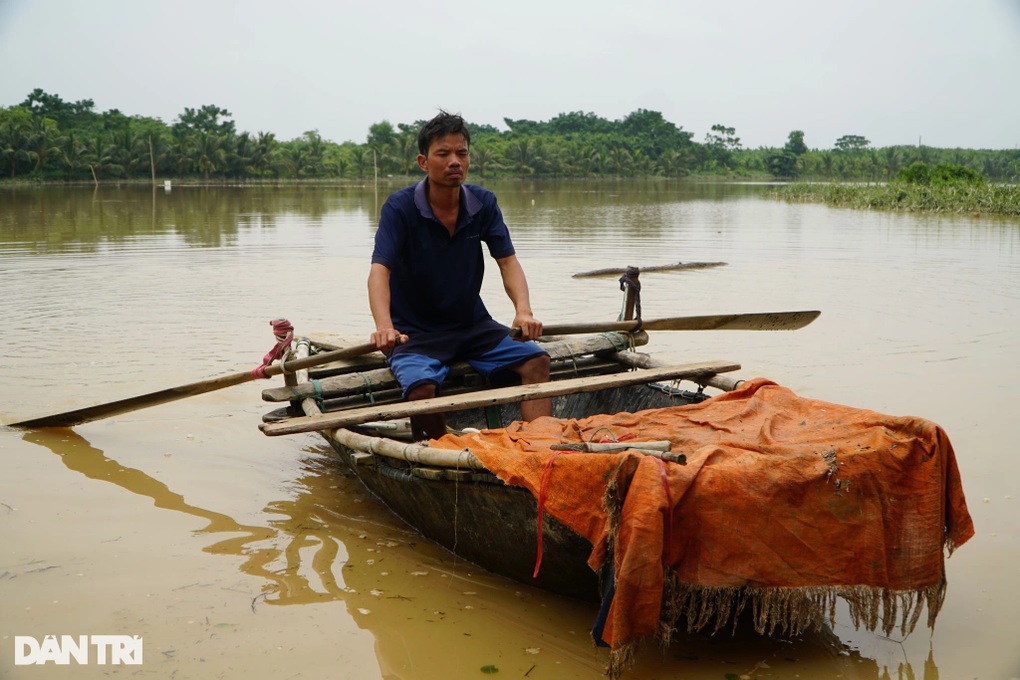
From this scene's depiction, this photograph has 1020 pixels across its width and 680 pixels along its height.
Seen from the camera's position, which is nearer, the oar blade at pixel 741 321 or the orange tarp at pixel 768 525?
the orange tarp at pixel 768 525

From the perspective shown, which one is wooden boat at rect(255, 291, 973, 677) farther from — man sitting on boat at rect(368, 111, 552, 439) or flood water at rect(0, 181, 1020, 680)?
man sitting on boat at rect(368, 111, 552, 439)

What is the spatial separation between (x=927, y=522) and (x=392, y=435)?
2182mm

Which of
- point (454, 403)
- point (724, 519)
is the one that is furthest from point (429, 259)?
point (724, 519)

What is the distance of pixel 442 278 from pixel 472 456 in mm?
1256

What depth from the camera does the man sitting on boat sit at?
3.49 m

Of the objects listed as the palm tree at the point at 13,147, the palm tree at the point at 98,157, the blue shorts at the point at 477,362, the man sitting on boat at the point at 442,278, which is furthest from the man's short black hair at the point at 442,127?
the palm tree at the point at 98,157

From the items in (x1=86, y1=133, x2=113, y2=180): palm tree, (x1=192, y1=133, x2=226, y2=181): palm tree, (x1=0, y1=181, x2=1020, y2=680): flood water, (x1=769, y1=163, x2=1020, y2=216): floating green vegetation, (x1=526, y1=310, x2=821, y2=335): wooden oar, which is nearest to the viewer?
(x1=0, y1=181, x2=1020, y2=680): flood water

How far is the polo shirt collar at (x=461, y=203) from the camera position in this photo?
3.58m

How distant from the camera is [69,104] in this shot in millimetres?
51125

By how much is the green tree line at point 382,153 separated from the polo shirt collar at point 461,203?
26463mm

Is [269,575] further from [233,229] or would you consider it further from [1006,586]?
[233,229]

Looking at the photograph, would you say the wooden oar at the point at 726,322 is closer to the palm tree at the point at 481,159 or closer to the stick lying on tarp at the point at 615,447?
the stick lying on tarp at the point at 615,447

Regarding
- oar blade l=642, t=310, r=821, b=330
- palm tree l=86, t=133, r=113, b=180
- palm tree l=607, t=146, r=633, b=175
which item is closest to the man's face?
oar blade l=642, t=310, r=821, b=330

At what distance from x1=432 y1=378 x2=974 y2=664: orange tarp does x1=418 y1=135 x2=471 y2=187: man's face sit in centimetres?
152
